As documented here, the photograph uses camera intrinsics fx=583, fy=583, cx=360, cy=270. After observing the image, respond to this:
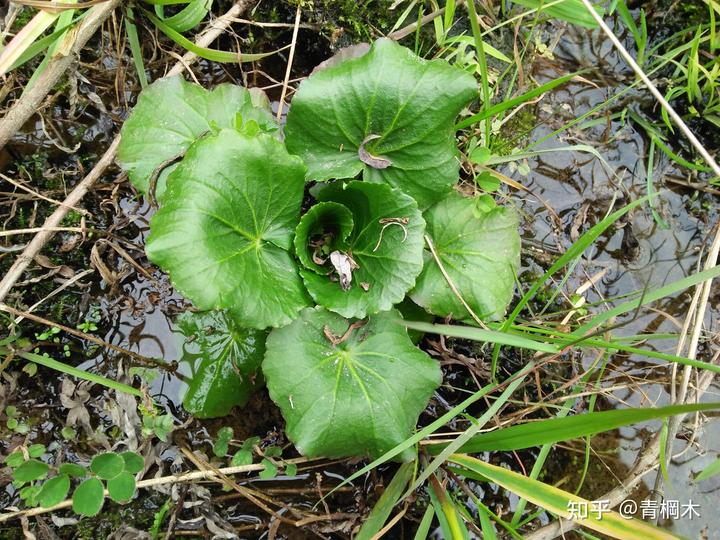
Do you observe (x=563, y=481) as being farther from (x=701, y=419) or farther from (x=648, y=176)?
(x=648, y=176)

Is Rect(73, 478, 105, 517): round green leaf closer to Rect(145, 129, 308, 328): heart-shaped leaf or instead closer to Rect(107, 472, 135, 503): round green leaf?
Rect(107, 472, 135, 503): round green leaf

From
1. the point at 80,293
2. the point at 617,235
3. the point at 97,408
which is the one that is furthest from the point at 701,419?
the point at 80,293

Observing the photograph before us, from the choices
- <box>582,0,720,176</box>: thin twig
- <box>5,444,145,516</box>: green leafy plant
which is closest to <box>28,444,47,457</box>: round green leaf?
<box>5,444,145,516</box>: green leafy plant

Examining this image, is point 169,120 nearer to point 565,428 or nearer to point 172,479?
point 172,479

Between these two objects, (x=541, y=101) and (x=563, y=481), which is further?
(x=541, y=101)

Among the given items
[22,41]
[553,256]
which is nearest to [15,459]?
[22,41]
